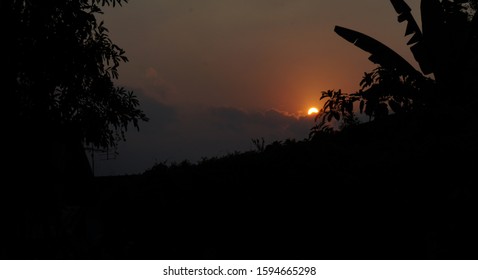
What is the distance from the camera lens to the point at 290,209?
6.20 meters

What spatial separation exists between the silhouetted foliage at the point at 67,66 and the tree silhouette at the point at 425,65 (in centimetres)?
825

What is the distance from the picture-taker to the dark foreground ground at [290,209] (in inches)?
204

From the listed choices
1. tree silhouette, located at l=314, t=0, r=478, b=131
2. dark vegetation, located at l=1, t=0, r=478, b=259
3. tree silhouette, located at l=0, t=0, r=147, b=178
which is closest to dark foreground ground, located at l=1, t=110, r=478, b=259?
dark vegetation, located at l=1, t=0, r=478, b=259

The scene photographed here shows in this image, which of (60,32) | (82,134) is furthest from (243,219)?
(60,32)

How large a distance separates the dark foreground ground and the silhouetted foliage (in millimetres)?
8259

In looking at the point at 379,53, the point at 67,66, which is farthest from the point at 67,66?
the point at 379,53

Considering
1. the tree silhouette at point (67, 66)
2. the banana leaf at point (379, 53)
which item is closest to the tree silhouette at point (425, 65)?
the banana leaf at point (379, 53)

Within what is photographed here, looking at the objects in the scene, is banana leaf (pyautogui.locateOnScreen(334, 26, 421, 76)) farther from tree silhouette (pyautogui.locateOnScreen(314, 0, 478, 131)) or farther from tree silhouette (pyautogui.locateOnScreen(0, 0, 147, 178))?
tree silhouette (pyautogui.locateOnScreen(0, 0, 147, 178))

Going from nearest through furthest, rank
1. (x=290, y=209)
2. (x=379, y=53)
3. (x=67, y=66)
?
(x=290, y=209), (x=379, y=53), (x=67, y=66)

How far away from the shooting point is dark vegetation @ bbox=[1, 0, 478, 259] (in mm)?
5219

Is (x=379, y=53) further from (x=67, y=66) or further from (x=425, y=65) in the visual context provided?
(x=67, y=66)

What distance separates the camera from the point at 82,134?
16.2 meters

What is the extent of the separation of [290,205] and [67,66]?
11.8 meters

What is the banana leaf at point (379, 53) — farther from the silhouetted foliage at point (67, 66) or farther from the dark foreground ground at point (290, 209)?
the silhouetted foliage at point (67, 66)
